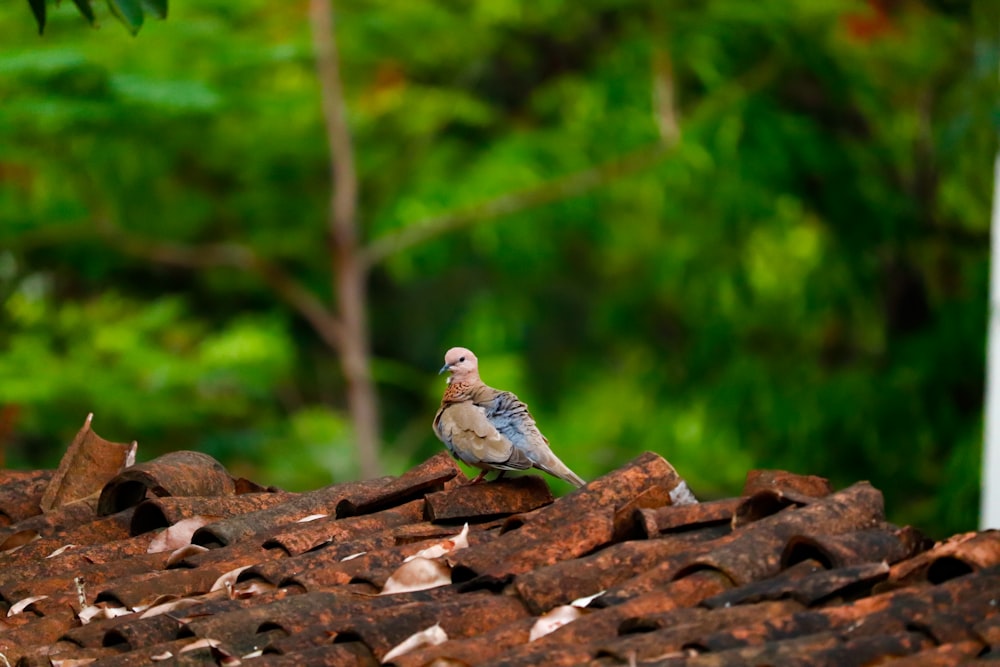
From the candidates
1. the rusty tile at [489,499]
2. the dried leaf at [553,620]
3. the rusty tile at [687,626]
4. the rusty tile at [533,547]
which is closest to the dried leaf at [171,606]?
the rusty tile at [533,547]

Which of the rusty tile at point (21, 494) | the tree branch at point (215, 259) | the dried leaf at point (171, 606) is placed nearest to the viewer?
the dried leaf at point (171, 606)

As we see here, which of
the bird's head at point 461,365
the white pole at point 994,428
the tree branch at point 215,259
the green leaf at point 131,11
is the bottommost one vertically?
the white pole at point 994,428

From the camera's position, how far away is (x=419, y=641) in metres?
2.71

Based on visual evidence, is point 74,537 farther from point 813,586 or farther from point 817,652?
point 817,652

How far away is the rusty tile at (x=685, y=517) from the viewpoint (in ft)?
10.8

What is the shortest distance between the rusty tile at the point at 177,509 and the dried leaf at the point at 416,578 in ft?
2.99

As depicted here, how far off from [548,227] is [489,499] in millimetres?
12467

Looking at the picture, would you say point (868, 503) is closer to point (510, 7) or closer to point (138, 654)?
point (138, 654)

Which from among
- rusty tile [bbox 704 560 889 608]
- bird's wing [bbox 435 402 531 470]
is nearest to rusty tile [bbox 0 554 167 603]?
bird's wing [bbox 435 402 531 470]

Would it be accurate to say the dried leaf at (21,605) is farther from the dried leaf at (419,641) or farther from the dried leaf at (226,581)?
the dried leaf at (419,641)

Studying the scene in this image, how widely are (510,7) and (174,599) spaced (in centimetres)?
1265

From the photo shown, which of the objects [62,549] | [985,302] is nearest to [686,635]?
[62,549]

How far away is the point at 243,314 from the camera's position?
17625mm

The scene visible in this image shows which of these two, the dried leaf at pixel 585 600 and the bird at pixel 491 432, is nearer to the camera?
the dried leaf at pixel 585 600
